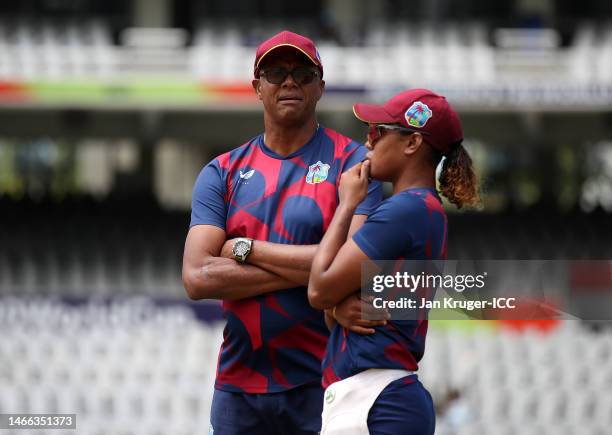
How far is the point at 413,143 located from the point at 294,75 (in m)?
0.52

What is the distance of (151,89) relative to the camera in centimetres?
1261

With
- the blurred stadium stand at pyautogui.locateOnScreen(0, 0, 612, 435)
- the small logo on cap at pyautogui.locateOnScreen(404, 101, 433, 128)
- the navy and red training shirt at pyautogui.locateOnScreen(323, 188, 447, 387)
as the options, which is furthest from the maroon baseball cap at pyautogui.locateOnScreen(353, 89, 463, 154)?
the blurred stadium stand at pyautogui.locateOnScreen(0, 0, 612, 435)

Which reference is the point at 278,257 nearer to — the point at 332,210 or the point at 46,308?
the point at 332,210

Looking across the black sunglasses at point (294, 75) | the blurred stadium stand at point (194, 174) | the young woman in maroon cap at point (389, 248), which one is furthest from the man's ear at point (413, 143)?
the blurred stadium stand at point (194, 174)

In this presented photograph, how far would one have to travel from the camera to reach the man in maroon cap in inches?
129

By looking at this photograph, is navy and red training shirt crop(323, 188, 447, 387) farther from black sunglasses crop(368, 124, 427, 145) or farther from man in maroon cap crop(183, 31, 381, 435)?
man in maroon cap crop(183, 31, 381, 435)

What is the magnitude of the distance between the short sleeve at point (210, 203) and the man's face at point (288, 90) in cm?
29

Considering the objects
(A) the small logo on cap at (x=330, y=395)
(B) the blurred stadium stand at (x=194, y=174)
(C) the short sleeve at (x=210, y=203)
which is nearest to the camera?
(A) the small logo on cap at (x=330, y=395)

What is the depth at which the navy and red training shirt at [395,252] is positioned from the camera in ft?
9.20

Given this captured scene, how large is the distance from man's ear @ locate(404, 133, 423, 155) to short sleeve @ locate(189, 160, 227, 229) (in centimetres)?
68

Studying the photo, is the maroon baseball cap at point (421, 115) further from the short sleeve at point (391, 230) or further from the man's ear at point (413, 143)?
the short sleeve at point (391, 230)

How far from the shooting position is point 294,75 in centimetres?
329

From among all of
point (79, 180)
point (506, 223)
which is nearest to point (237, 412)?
point (506, 223)

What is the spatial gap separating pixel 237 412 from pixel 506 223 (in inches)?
419
